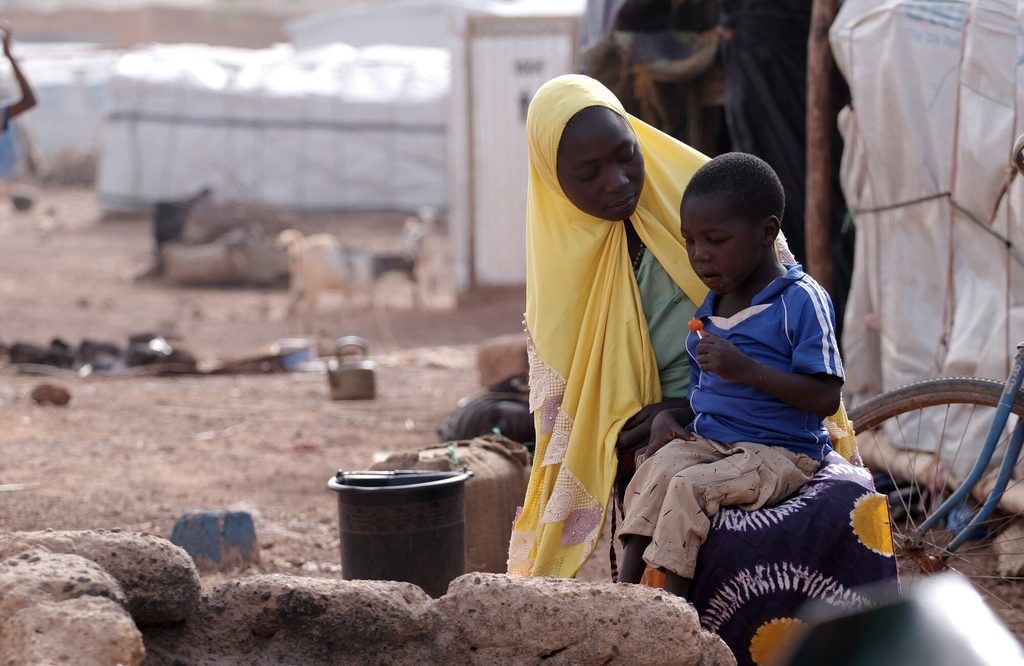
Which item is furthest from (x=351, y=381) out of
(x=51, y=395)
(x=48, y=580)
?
(x=48, y=580)

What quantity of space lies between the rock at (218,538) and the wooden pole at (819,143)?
2598 mm

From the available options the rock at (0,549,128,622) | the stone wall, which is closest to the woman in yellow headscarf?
the stone wall

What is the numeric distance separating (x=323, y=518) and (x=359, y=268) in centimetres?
871

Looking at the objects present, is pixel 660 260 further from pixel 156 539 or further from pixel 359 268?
pixel 359 268

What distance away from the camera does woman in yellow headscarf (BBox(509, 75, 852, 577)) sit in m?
3.04

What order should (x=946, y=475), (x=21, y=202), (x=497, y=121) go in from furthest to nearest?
(x=21, y=202) → (x=497, y=121) → (x=946, y=475)

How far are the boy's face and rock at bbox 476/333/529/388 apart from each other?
4.94 metres

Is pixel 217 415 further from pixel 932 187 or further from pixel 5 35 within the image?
pixel 932 187

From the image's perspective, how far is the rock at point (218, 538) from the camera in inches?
180

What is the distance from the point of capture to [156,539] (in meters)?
2.41

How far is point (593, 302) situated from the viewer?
10.3 ft

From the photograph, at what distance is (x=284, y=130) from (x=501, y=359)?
16640mm

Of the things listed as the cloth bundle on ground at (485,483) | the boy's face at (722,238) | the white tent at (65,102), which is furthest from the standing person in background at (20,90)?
the white tent at (65,102)

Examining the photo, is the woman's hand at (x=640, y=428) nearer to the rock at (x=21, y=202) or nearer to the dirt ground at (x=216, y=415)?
the dirt ground at (x=216, y=415)
